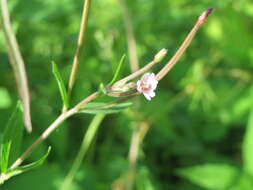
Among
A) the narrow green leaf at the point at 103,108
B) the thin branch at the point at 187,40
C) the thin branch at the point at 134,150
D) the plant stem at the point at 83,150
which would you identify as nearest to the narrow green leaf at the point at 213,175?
the thin branch at the point at 134,150

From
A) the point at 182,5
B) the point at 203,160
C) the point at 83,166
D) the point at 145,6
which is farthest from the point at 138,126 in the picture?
the point at 182,5

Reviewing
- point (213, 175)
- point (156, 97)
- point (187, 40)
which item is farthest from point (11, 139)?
point (156, 97)

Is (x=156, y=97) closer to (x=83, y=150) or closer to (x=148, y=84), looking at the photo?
(x=83, y=150)

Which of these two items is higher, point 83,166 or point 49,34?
point 49,34

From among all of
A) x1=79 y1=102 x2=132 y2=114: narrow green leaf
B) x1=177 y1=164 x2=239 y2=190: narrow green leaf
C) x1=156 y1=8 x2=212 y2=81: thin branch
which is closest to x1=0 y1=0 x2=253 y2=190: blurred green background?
x1=177 y1=164 x2=239 y2=190: narrow green leaf

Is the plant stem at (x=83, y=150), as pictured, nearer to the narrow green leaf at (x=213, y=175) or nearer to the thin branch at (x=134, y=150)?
the thin branch at (x=134, y=150)

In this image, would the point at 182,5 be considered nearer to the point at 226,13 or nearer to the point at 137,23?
the point at 226,13
